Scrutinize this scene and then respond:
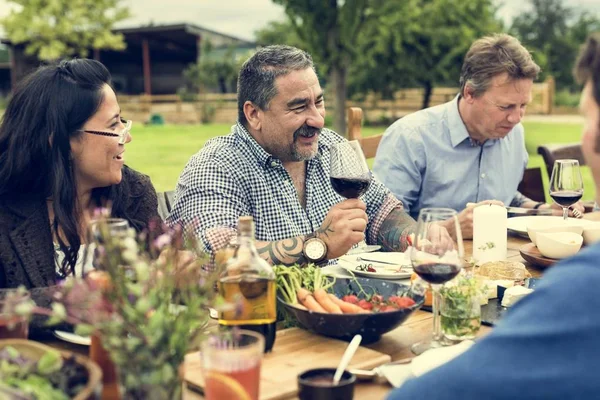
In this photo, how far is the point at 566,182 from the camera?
3248mm

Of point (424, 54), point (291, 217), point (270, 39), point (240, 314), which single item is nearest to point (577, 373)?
point (240, 314)

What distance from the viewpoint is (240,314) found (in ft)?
6.07

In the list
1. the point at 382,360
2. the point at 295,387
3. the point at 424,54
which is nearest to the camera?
the point at 295,387

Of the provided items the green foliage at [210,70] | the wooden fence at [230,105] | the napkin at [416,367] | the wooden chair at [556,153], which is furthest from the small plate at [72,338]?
the green foliage at [210,70]

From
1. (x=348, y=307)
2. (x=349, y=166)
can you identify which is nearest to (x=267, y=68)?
(x=349, y=166)

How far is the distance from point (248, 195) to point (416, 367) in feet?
5.74

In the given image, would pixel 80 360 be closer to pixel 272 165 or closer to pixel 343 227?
pixel 343 227

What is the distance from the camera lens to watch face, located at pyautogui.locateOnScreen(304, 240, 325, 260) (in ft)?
9.59

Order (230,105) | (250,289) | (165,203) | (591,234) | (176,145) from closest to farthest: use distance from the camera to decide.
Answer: (250,289) → (591,234) → (165,203) → (176,145) → (230,105)

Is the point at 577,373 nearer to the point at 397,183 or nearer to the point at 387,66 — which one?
Result: the point at 397,183

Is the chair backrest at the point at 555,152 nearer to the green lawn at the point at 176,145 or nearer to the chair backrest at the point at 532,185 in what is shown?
the chair backrest at the point at 532,185

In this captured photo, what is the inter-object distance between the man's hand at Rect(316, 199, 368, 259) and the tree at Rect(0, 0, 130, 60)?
92.2 ft

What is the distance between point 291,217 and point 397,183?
119 cm

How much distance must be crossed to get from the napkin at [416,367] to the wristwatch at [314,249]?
3.79ft
